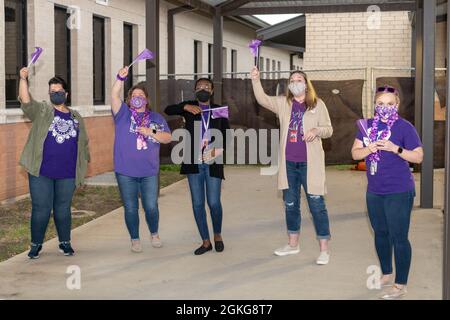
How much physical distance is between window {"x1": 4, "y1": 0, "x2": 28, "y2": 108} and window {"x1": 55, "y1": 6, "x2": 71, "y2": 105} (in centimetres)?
134

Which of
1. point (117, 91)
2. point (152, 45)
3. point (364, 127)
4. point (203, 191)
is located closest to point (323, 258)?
point (203, 191)

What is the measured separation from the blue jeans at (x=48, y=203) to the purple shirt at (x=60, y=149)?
103 mm

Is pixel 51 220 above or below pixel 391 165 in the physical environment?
below

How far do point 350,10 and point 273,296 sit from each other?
10.1m

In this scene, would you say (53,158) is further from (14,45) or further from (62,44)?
(62,44)

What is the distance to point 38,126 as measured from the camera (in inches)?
281

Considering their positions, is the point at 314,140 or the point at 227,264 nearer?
the point at 314,140

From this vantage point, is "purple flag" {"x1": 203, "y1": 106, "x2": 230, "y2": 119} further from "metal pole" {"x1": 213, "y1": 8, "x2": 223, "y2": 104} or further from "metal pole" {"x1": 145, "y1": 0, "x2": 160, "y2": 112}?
"metal pole" {"x1": 213, "y1": 8, "x2": 223, "y2": 104}

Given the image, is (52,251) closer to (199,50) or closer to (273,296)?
(273,296)

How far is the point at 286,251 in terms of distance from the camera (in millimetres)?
7531

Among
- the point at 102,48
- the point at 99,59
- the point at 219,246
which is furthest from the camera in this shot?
the point at 102,48

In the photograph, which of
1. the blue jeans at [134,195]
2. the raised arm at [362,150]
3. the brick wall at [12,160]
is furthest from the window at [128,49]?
the raised arm at [362,150]

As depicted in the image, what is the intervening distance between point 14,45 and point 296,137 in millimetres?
6556

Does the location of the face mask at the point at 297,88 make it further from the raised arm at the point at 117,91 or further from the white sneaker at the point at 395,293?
the white sneaker at the point at 395,293
